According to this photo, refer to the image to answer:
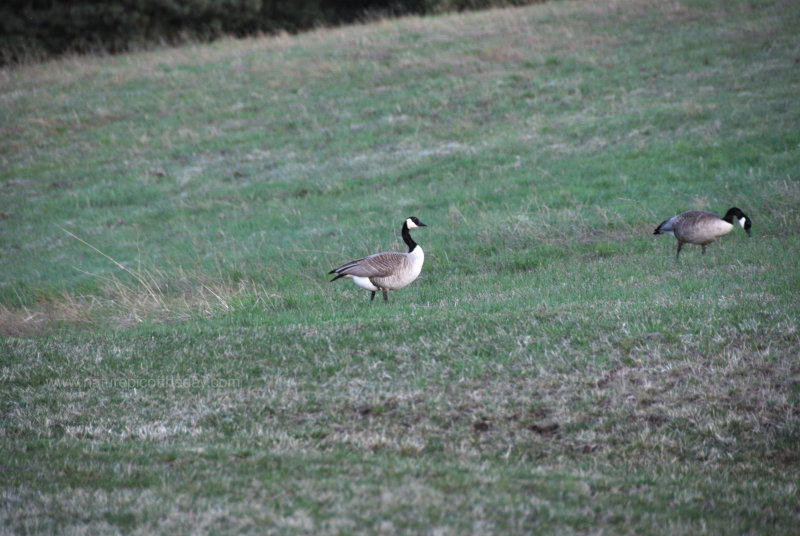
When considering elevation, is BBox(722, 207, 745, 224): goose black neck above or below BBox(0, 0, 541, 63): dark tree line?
below

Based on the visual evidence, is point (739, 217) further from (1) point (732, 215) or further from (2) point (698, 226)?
(2) point (698, 226)

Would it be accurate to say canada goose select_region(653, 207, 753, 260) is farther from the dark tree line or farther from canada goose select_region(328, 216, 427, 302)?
the dark tree line

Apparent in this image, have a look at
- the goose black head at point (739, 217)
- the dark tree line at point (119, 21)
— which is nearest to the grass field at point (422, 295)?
the goose black head at point (739, 217)

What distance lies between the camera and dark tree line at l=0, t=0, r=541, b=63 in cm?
4231

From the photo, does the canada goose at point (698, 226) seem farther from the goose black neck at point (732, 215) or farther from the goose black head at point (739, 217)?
the goose black head at point (739, 217)

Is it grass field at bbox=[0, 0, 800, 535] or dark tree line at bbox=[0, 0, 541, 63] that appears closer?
grass field at bbox=[0, 0, 800, 535]

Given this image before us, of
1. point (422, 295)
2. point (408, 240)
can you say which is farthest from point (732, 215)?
point (408, 240)

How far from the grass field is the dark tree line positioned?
445 inches

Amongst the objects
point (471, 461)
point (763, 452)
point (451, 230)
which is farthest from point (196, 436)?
point (451, 230)

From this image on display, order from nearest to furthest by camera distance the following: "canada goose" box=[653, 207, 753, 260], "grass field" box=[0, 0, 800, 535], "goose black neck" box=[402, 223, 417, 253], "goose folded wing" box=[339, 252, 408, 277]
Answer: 1. "grass field" box=[0, 0, 800, 535]
2. "goose folded wing" box=[339, 252, 408, 277]
3. "goose black neck" box=[402, 223, 417, 253]
4. "canada goose" box=[653, 207, 753, 260]

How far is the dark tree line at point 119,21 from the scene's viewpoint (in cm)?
4231

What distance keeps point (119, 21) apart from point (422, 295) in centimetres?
3749

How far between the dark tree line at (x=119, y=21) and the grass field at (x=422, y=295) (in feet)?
37.1

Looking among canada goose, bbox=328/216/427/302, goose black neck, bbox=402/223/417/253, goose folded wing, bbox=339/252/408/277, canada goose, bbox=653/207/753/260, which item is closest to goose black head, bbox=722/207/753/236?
canada goose, bbox=653/207/753/260
